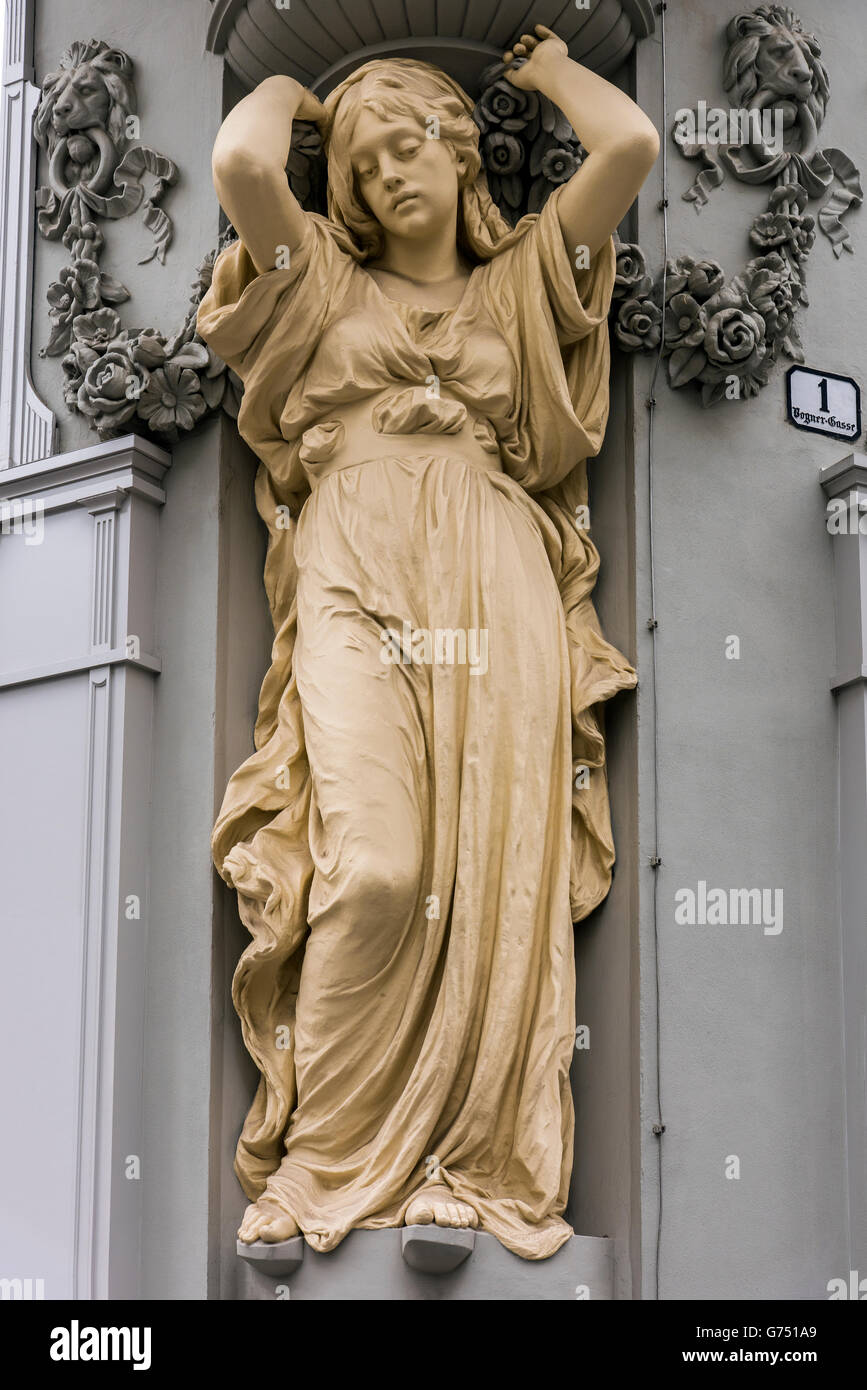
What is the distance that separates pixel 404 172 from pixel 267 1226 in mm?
2934

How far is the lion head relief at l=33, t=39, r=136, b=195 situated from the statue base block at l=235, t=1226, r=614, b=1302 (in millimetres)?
3298

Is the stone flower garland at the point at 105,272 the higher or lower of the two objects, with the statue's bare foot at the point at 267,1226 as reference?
higher

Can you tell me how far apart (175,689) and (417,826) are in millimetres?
933

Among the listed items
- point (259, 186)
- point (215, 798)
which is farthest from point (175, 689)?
point (259, 186)

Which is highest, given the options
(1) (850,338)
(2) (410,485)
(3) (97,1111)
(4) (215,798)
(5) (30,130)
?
(5) (30,130)

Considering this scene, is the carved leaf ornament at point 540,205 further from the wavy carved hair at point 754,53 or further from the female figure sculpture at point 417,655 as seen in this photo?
the female figure sculpture at point 417,655

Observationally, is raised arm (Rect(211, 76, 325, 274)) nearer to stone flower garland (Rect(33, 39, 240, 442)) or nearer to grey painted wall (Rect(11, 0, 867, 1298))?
stone flower garland (Rect(33, 39, 240, 442))

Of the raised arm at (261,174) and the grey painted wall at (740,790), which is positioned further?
the raised arm at (261,174)

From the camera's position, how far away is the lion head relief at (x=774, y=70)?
7043mm

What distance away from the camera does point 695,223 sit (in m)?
6.98

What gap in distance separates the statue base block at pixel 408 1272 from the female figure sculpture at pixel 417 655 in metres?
0.05

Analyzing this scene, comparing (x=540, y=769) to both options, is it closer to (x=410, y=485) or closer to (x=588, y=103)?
(x=410, y=485)

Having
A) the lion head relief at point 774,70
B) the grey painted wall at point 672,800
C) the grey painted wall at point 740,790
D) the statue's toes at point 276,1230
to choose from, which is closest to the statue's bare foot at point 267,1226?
the statue's toes at point 276,1230

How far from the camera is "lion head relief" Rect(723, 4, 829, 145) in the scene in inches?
277
